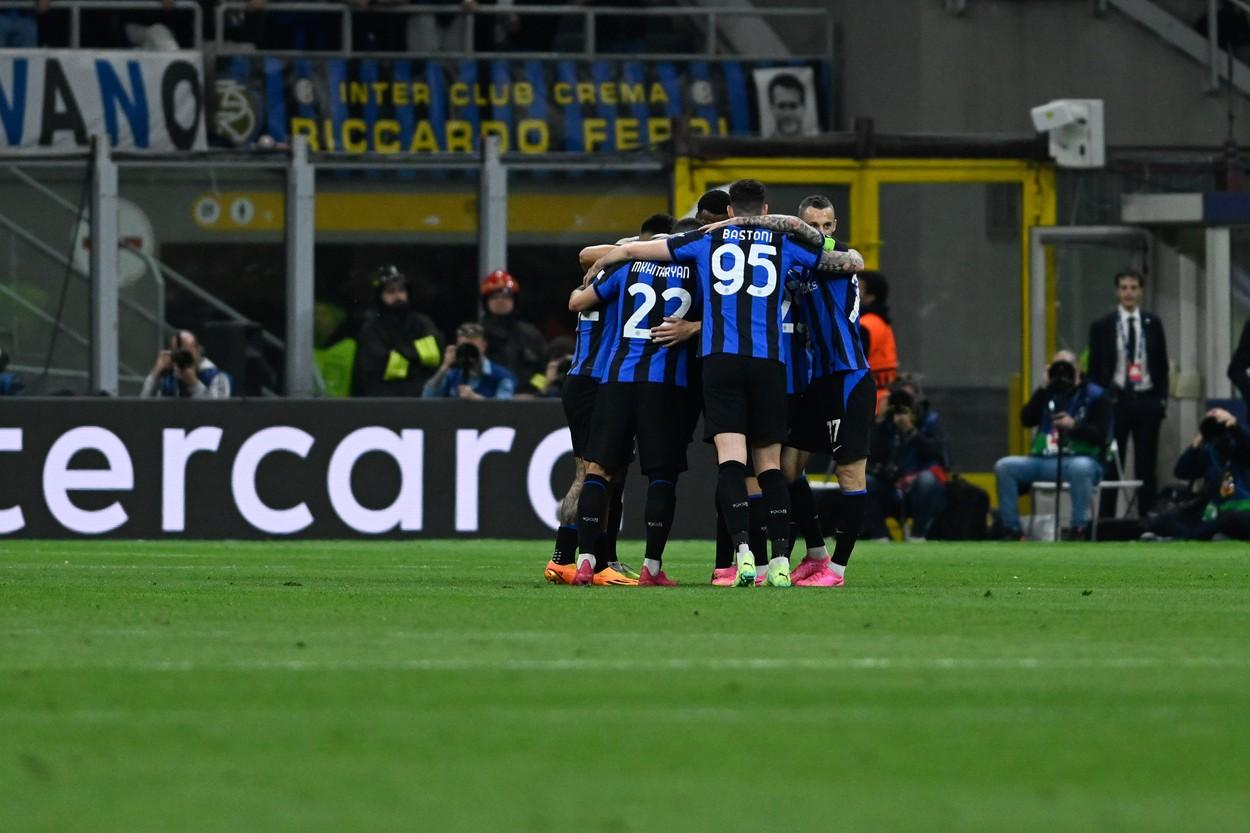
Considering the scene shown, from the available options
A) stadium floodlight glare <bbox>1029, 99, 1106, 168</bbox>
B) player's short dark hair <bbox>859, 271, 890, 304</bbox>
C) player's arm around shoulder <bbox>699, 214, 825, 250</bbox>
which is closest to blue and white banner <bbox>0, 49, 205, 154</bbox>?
player's short dark hair <bbox>859, 271, 890, 304</bbox>

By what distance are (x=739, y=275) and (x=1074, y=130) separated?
1139cm

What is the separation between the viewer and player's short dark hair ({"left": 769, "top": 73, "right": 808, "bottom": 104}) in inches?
1021

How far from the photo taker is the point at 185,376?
20812 mm

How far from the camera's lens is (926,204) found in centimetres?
2348

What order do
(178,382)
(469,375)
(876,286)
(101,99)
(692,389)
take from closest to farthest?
(692,389) < (876,286) < (178,382) < (469,375) < (101,99)

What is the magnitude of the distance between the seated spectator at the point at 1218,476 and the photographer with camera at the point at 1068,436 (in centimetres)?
80

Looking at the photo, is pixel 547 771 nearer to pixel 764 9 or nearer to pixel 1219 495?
pixel 1219 495

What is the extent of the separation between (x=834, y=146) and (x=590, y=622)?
13.6 metres

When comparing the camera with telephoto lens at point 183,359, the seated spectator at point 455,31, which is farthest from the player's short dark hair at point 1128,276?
the camera with telephoto lens at point 183,359

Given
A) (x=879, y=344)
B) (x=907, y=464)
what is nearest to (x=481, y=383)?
(x=879, y=344)

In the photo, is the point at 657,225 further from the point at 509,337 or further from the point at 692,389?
the point at 509,337

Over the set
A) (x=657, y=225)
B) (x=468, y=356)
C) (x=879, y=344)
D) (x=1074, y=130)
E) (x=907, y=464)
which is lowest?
(x=907, y=464)

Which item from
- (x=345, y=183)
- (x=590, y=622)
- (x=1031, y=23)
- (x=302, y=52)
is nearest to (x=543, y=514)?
(x=345, y=183)

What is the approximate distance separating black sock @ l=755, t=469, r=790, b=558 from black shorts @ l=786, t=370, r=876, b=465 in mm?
464
